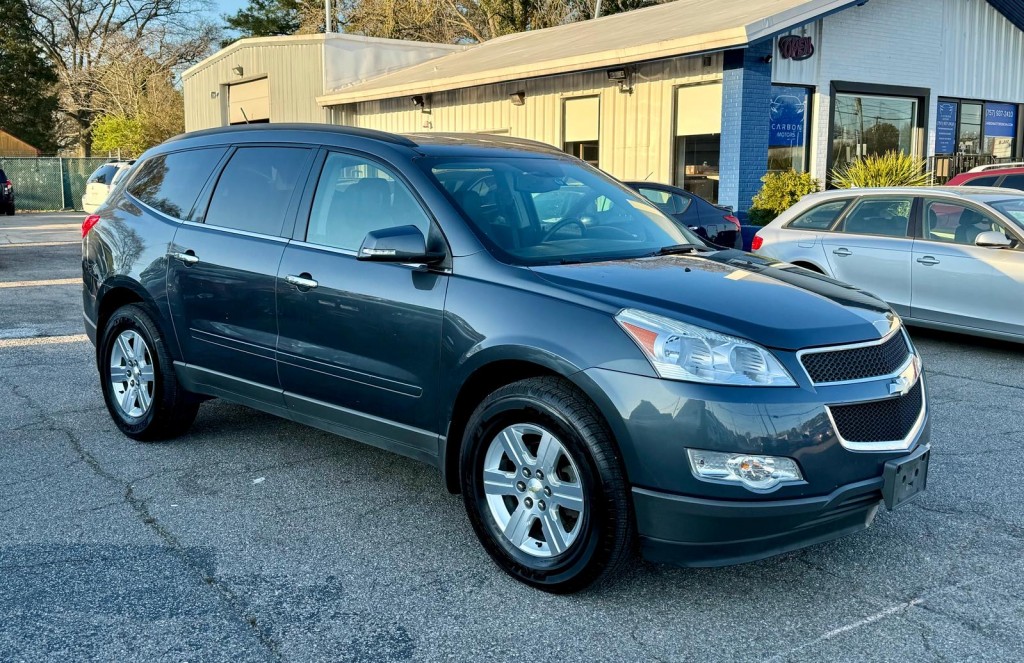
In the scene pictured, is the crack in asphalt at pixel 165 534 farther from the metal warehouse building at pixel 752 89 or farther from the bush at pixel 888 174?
the bush at pixel 888 174

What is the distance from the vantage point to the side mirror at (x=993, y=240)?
807 cm

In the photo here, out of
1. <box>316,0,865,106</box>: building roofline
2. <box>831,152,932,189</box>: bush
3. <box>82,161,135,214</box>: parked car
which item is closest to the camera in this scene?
<box>316,0,865,106</box>: building roofline

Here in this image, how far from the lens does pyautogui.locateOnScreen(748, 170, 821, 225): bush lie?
49.6 feet

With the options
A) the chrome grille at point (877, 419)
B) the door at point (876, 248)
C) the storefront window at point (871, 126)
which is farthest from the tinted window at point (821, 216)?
the storefront window at point (871, 126)

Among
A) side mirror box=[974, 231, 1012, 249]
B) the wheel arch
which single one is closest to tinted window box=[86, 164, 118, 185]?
side mirror box=[974, 231, 1012, 249]

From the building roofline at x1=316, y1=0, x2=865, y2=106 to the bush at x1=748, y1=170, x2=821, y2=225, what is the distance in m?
2.29

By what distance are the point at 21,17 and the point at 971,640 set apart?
6236 cm

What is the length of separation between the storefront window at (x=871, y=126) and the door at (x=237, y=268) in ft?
46.5

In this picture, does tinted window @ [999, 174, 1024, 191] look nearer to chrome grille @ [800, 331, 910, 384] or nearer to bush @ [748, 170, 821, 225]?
bush @ [748, 170, 821, 225]

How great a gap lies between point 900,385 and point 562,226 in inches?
65.7

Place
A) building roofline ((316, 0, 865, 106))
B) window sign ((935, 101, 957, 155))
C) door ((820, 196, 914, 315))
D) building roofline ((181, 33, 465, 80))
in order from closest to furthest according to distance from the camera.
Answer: door ((820, 196, 914, 315))
building roofline ((316, 0, 865, 106))
window sign ((935, 101, 957, 155))
building roofline ((181, 33, 465, 80))

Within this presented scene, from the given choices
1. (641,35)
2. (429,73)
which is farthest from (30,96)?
(641,35)

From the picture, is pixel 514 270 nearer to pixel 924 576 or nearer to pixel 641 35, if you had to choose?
pixel 924 576

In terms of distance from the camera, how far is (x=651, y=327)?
11.3ft
